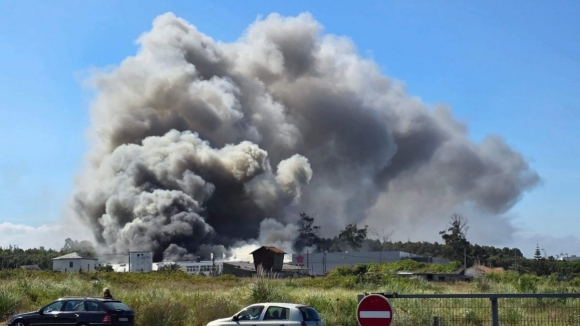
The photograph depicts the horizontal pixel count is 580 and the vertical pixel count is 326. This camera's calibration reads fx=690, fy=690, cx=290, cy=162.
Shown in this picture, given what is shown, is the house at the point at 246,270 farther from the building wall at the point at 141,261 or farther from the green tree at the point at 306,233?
the green tree at the point at 306,233

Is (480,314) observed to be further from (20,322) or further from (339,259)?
(339,259)

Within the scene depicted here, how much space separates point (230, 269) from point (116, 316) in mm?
67489

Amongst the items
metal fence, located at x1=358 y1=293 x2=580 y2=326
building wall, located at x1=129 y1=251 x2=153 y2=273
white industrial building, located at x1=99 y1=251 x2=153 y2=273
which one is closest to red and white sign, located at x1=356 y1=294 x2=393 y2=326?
metal fence, located at x1=358 y1=293 x2=580 y2=326

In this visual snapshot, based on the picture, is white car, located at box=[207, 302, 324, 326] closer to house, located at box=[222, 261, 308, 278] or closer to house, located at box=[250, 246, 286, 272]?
house, located at box=[222, 261, 308, 278]

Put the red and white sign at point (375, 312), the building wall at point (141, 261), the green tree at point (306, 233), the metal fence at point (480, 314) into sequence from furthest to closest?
the green tree at point (306, 233) < the building wall at point (141, 261) < the metal fence at point (480, 314) < the red and white sign at point (375, 312)

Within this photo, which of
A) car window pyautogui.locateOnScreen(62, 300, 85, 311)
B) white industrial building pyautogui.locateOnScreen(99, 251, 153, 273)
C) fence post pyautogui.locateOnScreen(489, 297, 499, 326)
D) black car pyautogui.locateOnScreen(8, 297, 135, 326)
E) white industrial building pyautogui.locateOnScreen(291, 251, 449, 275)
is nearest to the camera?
fence post pyautogui.locateOnScreen(489, 297, 499, 326)

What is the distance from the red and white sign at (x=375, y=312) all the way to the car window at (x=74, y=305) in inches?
583

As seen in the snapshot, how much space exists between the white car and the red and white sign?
9444mm

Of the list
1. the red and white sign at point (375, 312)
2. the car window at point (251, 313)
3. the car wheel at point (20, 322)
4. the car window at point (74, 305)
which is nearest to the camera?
the red and white sign at point (375, 312)

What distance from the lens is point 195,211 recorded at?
106 m

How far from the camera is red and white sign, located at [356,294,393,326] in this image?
7185 mm

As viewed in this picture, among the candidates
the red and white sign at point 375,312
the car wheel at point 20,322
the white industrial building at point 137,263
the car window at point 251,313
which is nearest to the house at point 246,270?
the white industrial building at point 137,263

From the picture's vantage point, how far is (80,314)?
1994cm

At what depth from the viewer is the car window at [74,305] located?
20234mm
